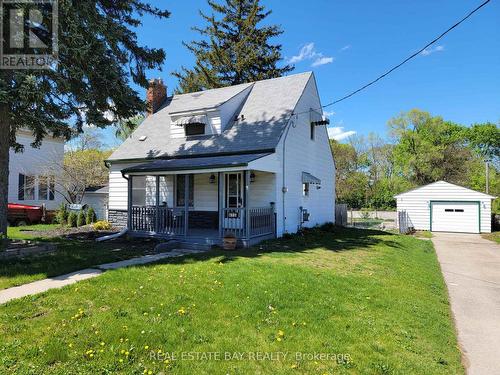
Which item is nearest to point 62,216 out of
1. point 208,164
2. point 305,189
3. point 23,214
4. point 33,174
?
point 23,214

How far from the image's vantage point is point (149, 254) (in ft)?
32.7

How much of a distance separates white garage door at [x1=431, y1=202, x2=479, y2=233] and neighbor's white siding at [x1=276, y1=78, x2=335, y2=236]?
378 inches

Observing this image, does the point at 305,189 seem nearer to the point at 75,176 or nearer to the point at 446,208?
the point at 446,208

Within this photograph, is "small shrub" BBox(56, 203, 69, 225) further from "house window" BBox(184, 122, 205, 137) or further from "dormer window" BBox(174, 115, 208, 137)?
"house window" BBox(184, 122, 205, 137)

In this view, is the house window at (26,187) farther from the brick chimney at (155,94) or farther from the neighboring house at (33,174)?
the brick chimney at (155,94)

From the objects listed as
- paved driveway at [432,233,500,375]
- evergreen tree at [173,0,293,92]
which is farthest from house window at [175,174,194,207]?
evergreen tree at [173,0,293,92]

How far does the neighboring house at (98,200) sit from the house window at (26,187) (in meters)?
3.97

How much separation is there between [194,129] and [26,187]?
1366cm

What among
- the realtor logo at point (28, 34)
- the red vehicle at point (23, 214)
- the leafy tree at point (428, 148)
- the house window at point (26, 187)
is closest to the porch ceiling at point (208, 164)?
the realtor logo at point (28, 34)

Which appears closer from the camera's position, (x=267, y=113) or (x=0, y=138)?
(x=0, y=138)

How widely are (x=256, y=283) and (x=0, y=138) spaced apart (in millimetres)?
8516

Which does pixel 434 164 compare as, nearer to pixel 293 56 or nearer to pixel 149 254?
pixel 293 56

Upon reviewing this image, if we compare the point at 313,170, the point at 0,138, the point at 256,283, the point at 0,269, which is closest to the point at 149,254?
the point at 0,269

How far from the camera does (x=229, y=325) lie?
15.6 ft
